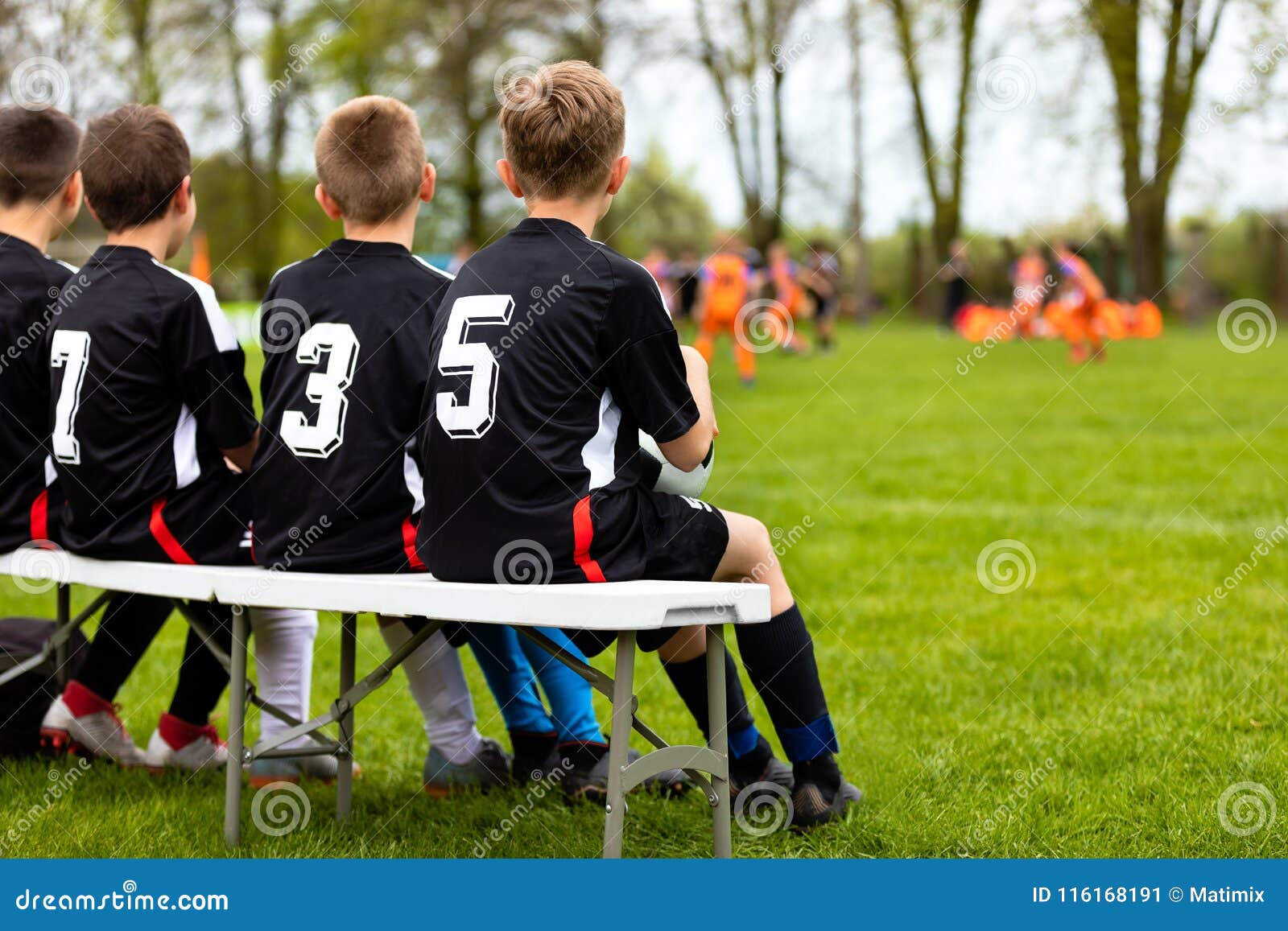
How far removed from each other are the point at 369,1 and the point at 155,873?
86.4ft

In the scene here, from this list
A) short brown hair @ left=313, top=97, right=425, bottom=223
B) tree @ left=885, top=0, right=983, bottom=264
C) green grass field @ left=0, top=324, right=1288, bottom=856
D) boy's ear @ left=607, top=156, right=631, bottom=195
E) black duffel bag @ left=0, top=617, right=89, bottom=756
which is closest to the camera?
boy's ear @ left=607, top=156, right=631, bottom=195

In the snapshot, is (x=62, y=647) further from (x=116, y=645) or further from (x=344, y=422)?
(x=344, y=422)

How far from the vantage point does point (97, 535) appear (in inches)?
139

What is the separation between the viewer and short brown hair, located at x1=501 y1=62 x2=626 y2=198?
2934 millimetres

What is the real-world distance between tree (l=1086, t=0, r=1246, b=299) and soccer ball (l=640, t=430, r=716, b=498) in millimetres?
24286

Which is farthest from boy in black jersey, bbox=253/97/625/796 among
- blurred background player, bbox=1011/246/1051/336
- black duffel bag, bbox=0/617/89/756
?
blurred background player, bbox=1011/246/1051/336

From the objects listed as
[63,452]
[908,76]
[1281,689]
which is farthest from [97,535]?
[908,76]

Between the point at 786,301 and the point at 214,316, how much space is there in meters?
21.9

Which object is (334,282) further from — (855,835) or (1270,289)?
(1270,289)

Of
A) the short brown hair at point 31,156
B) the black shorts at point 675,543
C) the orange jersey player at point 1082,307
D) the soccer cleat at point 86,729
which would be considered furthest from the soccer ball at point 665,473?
the orange jersey player at point 1082,307

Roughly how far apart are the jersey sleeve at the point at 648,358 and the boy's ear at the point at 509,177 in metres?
0.38

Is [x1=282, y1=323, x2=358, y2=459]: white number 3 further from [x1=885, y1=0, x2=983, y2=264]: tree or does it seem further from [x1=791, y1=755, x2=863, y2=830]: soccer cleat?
[x1=885, y1=0, x2=983, y2=264]: tree

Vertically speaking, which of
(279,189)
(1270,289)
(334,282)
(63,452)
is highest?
(334,282)

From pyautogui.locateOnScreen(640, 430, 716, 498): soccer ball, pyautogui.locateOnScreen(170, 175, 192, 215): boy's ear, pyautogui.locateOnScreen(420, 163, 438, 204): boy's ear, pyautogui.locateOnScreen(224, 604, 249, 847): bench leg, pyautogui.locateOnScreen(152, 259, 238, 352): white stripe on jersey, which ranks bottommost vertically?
pyautogui.locateOnScreen(224, 604, 249, 847): bench leg
